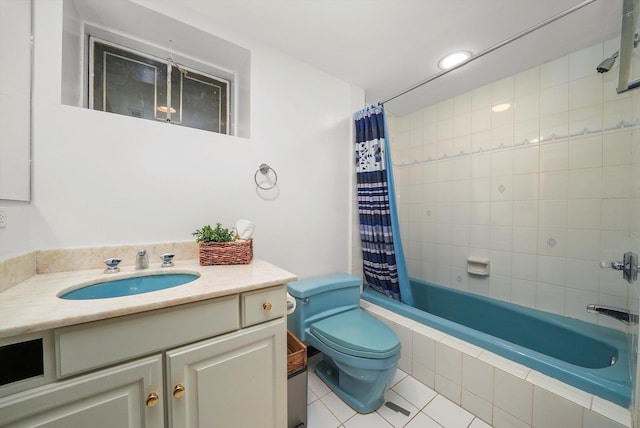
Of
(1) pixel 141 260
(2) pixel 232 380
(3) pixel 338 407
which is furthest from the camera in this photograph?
(3) pixel 338 407

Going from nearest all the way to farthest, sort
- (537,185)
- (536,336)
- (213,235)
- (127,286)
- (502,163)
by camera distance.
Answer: (127,286) < (213,235) < (536,336) < (537,185) < (502,163)

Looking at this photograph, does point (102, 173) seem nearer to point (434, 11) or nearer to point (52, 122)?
point (52, 122)

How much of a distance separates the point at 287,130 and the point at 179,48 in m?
0.83

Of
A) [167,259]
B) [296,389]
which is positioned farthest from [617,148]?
[167,259]

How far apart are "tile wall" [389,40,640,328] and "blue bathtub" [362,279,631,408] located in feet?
0.39

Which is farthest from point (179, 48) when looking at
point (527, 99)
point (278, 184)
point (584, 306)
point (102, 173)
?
point (584, 306)

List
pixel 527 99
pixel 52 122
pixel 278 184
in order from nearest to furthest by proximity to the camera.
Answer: pixel 52 122 < pixel 278 184 < pixel 527 99

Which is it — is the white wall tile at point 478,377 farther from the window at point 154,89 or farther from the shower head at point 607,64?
the window at point 154,89

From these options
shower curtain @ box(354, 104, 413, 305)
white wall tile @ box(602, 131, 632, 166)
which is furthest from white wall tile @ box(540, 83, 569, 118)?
shower curtain @ box(354, 104, 413, 305)

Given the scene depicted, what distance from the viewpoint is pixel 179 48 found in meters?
1.45

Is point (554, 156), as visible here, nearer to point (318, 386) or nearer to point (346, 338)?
point (346, 338)

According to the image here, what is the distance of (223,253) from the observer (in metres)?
1.13

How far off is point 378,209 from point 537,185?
1195mm

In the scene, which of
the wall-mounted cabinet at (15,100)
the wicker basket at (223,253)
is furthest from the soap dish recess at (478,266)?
the wall-mounted cabinet at (15,100)
